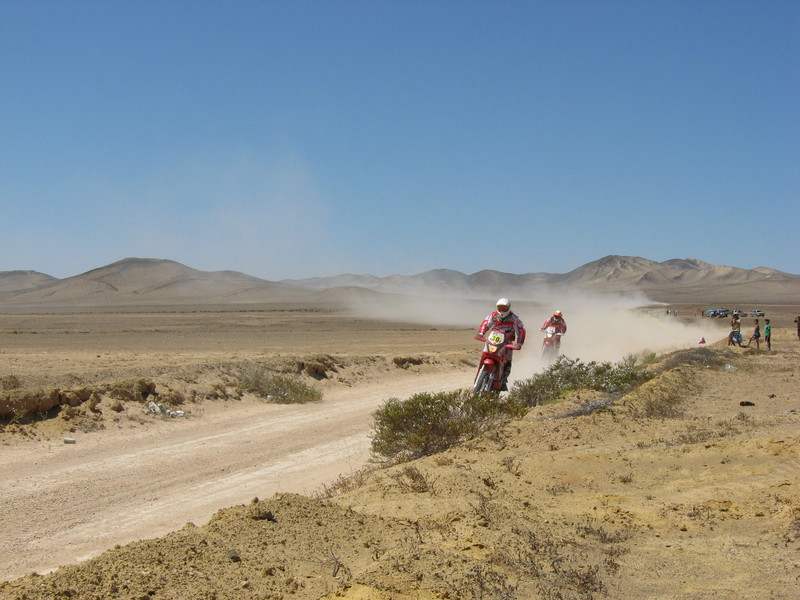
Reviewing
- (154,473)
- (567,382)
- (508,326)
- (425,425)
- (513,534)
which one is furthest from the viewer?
(567,382)

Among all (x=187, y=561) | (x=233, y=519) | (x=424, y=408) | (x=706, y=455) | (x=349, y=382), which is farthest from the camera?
(x=349, y=382)

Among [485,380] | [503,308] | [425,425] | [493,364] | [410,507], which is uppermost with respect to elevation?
[503,308]

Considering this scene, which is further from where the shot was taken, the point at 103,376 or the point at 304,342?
the point at 304,342

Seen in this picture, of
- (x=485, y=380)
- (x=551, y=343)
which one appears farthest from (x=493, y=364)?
(x=551, y=343)

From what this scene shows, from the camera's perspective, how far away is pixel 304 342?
142ft

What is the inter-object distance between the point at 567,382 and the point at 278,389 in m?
7.30

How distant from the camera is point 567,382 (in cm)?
1548

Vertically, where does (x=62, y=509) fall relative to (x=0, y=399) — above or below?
below

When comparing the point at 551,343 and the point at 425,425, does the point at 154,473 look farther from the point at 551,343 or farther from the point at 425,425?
the point at 551,343

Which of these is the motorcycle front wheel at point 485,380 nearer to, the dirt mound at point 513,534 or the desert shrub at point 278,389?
the dirt mound at point 513,534

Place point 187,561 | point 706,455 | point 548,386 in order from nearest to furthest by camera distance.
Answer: point 187,561 → point 706,455 → point 548,386

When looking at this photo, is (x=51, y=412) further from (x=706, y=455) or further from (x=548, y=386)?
(x=706, y=455)

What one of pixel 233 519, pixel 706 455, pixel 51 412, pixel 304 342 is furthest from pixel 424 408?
pixel 304 342

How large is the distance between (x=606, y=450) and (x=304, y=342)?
3514 centimetres
